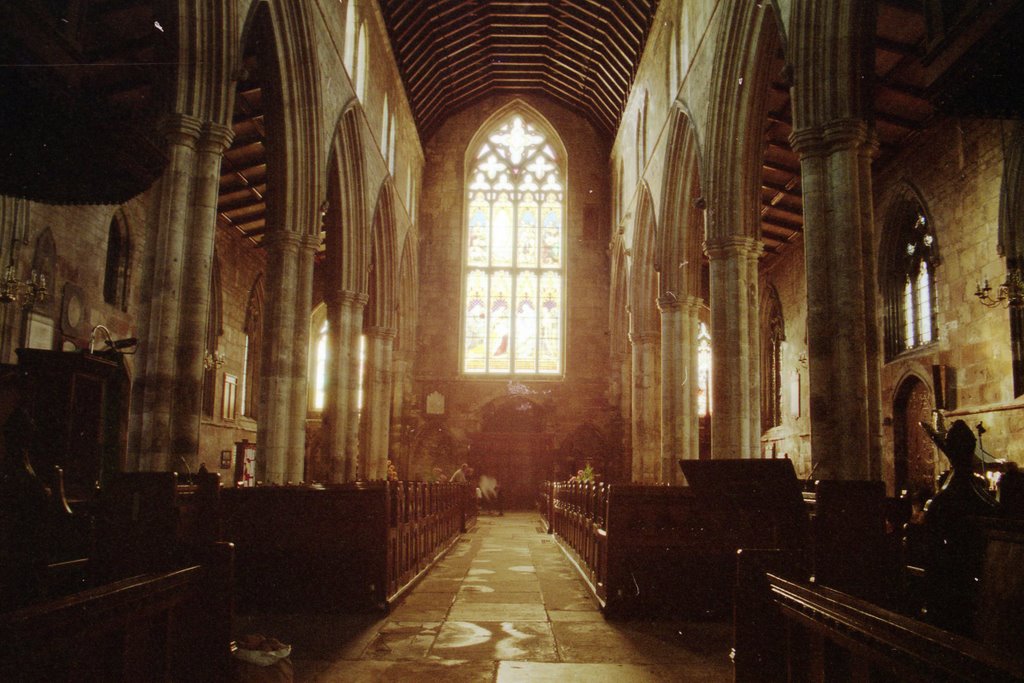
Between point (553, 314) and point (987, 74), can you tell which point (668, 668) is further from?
point (553, 314)

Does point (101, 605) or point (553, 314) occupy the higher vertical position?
point (553, 314)

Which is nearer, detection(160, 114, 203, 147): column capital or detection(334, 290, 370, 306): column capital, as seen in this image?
detection(160, 114, 203, 147): column capital

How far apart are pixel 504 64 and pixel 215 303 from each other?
33.9 feet

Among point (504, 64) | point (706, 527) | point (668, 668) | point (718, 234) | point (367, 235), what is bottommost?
point (668, 668)

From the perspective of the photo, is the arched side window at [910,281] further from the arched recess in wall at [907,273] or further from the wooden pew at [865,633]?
the wooden pew at [865,633]

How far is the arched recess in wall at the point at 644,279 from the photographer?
17.2 m

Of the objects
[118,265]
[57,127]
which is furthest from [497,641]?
[118,265]

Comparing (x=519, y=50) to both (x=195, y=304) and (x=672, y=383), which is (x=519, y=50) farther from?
(x=195, y=304)

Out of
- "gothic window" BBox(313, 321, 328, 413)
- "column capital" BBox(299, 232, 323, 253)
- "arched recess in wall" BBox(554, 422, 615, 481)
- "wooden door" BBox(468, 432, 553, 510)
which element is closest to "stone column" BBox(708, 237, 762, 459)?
"column capital" BBox(299, 232, 323, 253)

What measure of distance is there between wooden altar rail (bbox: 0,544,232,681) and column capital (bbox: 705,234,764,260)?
969 cm

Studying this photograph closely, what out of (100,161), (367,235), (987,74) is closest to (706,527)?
(987,74)

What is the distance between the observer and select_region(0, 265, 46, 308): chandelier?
9.20m

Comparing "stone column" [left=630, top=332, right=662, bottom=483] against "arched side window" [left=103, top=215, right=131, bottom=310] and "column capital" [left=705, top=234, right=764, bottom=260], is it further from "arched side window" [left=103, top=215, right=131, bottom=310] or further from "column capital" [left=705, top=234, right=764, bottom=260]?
"arched side window" [left=103, top=215, right=131, bottom=310]

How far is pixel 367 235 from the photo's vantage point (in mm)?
15688
